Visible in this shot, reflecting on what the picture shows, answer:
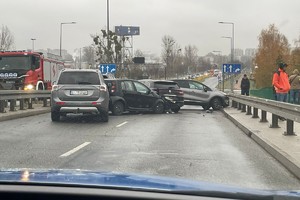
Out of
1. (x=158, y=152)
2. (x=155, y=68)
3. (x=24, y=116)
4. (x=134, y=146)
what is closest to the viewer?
(x=158, y=152)

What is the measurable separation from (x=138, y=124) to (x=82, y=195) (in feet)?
44.5

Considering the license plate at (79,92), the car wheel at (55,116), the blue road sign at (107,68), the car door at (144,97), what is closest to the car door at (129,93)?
the car door at (144,97)

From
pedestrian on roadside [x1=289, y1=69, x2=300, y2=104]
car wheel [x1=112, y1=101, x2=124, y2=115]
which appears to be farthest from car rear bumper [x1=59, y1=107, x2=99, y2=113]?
pedestrian on roadside [x1=289, y1=69, x2=300, y2=104]

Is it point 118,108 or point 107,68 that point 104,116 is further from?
point 107,68

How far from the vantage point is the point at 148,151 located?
386 inches

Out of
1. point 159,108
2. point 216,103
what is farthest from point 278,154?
point 216,103

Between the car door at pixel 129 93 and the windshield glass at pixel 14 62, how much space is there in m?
7.48

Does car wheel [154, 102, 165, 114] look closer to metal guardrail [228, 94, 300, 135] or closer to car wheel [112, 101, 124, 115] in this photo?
car wheel [112, 101, 124, 115]

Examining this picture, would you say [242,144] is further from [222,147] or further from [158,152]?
[158,152]

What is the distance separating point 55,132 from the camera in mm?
13016

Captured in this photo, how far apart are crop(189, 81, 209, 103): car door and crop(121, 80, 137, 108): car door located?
5.62 metres

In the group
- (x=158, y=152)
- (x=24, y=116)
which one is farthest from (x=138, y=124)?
(x=158, y=152)

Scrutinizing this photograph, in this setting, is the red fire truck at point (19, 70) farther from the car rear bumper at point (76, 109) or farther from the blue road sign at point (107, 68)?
the car rear bumper at point (76, 109)

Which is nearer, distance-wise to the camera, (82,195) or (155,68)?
(82,195)
